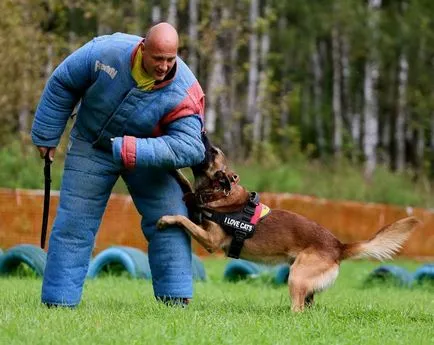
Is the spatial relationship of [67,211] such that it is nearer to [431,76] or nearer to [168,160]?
[168,160]

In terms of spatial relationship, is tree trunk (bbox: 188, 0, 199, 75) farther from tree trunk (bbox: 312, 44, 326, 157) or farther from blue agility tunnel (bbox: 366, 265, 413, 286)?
tree trunk (bbox: 312, 44, 326, 157)

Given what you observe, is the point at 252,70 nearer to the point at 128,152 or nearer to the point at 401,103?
the point at 401,103

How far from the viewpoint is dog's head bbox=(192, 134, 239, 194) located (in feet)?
29.0

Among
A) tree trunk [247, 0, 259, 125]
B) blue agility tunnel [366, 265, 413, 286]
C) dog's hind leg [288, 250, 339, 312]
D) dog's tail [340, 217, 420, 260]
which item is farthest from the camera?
tree trunk [247, 0, 259, 125]

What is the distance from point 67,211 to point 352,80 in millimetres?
31859

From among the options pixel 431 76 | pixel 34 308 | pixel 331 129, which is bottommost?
pixel 331 129

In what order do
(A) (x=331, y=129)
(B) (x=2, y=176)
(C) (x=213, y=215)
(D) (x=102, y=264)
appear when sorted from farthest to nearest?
(A) (x=331, y=129)
(B) (x=2, y=176)
(D) (x=102, y=264)
(C) (x=213, y=215)

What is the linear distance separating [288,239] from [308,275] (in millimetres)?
355

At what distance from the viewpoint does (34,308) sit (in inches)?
311

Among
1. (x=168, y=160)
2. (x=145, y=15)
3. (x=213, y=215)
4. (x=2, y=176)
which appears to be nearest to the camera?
(x=168, y=160)

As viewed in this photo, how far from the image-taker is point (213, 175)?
8.91 m

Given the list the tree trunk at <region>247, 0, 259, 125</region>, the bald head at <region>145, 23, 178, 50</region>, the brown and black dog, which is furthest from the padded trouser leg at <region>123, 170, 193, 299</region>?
the tree trunk at <region>247, 0, 259, 125</region>

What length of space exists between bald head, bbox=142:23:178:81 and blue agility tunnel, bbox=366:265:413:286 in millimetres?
6531

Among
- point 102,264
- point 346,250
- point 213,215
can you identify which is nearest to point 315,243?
point 346,250
